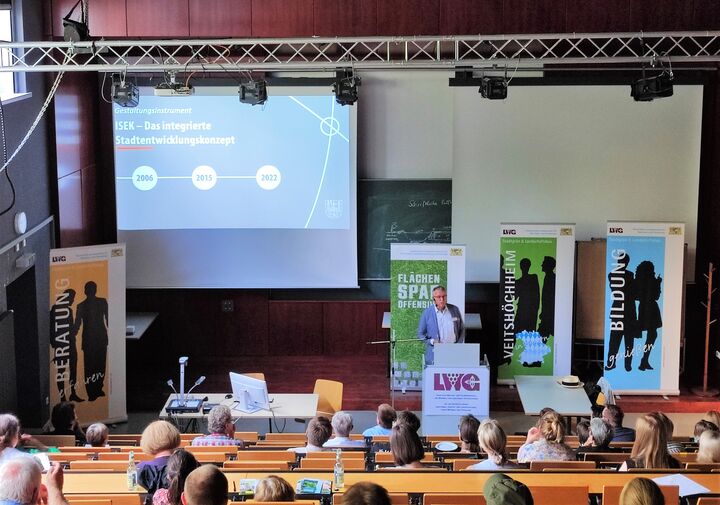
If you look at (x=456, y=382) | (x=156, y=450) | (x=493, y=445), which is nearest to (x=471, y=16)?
(x=456, y=382)

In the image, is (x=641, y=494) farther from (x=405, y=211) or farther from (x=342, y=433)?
(x=405, y=211)

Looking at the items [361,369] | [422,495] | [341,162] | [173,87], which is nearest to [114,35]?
[173,87]

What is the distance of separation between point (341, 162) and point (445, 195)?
53.0 inches

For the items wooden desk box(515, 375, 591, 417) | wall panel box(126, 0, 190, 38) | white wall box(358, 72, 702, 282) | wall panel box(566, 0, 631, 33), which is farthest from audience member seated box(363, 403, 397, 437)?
wall panel box(126, 0, 190, 38)

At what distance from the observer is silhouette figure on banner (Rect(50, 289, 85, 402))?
9820 mm

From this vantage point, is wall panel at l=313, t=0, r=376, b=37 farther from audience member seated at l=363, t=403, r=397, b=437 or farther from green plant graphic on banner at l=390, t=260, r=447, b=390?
audience member seated at l=363, t=403, r=397, b=437

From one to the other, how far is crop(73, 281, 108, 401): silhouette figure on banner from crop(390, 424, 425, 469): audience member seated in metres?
4.89

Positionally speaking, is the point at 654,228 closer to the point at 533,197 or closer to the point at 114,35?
the point at 533,197

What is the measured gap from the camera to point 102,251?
10195 mm

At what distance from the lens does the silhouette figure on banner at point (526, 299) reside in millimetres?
11008

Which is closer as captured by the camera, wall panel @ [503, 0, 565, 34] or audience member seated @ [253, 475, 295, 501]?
audience member seated @ [253, 475, 295, 501]

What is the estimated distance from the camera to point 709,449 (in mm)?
6441

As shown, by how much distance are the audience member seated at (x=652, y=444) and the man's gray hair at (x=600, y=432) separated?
1.14 metres

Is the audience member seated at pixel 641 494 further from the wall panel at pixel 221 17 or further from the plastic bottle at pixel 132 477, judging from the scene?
the wall panel at pixel 221 17
